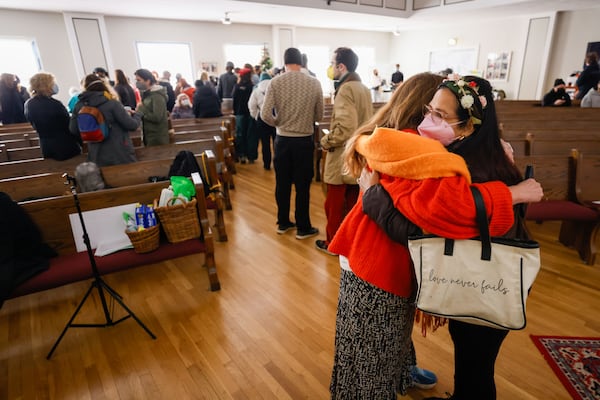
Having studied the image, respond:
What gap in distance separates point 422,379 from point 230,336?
105 cm

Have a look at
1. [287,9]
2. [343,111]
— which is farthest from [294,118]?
[287,9]

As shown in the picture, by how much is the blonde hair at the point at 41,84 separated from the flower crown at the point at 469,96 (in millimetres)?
3488

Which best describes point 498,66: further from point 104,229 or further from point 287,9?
point 104,229

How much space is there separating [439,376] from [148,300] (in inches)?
73.3

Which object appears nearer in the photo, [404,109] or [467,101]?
[467,101]

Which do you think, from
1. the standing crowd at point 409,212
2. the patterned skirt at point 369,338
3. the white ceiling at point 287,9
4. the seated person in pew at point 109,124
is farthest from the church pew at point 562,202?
the white ceiling at point 287,9

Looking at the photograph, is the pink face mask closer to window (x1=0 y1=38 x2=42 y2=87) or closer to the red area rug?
the red area rug

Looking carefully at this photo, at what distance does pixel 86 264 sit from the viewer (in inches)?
79.3

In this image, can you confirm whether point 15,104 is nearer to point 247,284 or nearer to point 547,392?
point 247,284

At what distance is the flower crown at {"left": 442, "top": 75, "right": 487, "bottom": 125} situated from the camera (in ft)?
3.02

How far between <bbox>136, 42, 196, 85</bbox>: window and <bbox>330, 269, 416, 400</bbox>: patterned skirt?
1035 cm

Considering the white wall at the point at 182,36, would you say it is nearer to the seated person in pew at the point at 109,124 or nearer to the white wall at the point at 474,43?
the white wall at the point at 474,43

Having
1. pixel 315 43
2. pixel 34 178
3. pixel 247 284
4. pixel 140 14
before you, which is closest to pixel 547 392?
pixel 247 284

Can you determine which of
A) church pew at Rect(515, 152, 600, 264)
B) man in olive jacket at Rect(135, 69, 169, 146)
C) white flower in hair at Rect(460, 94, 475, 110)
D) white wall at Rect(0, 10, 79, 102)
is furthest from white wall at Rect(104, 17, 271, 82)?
white flower in hair at Rect(460, 94, 475, 110)
